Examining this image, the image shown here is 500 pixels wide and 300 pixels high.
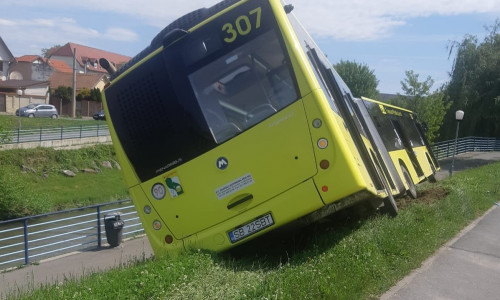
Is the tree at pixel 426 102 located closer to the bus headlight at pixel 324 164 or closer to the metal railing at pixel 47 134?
the metal railing at pixel 47 134

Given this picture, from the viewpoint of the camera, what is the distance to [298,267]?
18.3 ft

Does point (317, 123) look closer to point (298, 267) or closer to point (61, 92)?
point (298, 267)

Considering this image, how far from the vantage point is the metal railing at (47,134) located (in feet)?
112

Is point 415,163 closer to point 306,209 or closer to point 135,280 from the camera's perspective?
point 306,209

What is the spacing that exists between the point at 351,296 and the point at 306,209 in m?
1.18

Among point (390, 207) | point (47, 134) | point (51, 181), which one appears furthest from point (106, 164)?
point (390, 207)

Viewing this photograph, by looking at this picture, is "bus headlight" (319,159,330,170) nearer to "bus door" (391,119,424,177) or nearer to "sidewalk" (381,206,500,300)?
"sidewalk" (381,206,500,300)

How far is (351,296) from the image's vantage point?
5.15 meters

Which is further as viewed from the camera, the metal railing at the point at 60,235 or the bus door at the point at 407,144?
the bus door at the point at 407,144

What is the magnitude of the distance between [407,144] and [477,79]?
27.0 m

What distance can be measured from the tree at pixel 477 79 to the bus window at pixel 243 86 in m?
33.2

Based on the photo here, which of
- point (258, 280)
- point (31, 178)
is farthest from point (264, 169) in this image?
point (31, 178)

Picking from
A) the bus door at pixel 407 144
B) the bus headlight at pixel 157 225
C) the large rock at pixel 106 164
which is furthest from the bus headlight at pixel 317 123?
the large rock at pixel 106 164

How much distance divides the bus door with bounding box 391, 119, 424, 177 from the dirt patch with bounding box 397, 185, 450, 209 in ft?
4.45
